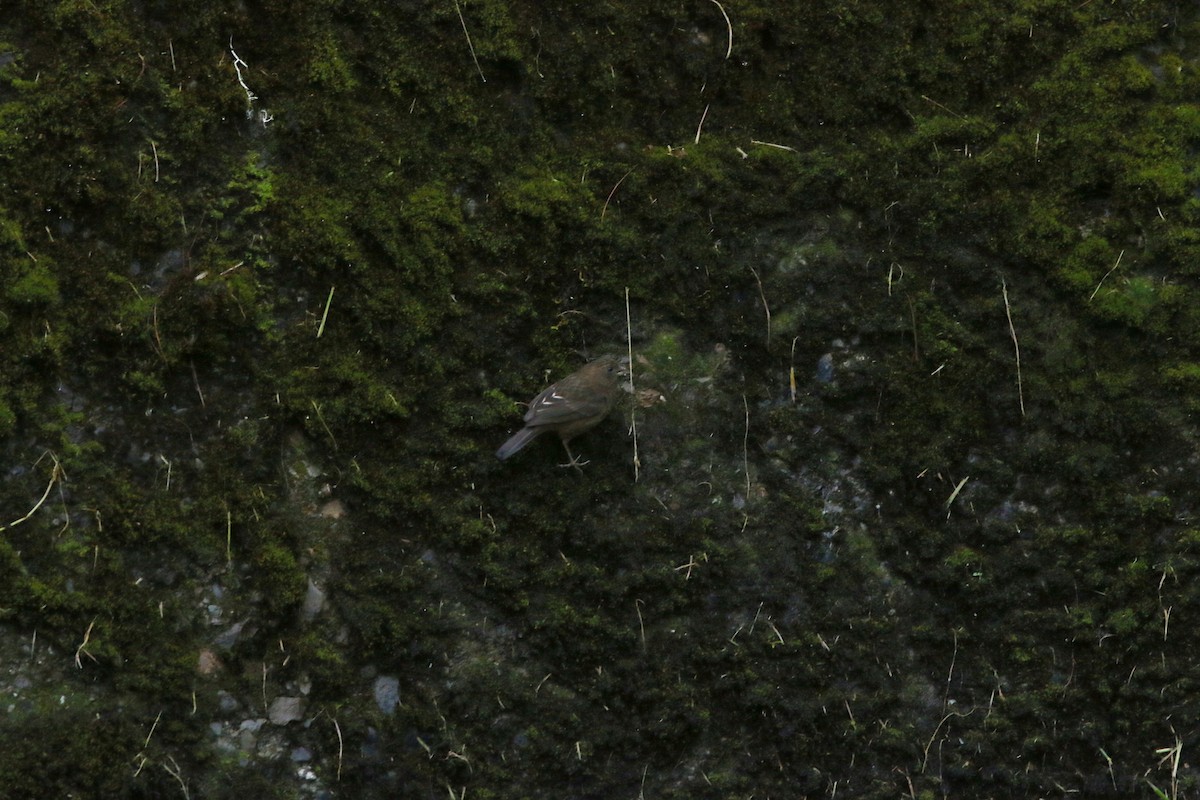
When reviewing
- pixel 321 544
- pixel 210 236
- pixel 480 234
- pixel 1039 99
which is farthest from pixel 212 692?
pixel 1039 99

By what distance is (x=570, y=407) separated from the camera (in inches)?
181

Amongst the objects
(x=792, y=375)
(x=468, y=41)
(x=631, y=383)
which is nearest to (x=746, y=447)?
(x=792, y=375)

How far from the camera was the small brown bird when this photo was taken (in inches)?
181

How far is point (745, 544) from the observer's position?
4746 millimetres

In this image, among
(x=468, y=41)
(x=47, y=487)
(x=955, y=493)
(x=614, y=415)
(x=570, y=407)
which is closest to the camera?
(x=47, y=487)

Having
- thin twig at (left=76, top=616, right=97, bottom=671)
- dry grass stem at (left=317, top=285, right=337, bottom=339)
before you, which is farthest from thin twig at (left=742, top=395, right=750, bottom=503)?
thin twig at (left=76, top=616, right=97, bottom=671)

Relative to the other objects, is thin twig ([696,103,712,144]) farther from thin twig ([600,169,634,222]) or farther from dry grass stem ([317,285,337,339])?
dry grass stem ([317,285,337,339])

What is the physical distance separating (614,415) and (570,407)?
0.34 metres

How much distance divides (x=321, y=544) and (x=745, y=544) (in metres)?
1.74

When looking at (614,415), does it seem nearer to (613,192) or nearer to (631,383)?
(631,383)

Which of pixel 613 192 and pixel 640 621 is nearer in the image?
pixel 640 621

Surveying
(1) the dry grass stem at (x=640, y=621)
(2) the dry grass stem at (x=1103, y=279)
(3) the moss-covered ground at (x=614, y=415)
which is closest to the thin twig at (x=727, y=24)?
(3) the moss-covered ground at (x=614, y=415)

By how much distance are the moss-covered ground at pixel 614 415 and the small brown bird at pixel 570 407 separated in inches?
6.3

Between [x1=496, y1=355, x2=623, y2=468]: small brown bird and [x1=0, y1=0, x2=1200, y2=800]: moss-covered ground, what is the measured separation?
0.16 metres
